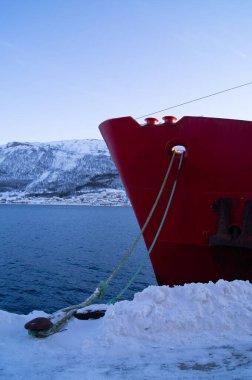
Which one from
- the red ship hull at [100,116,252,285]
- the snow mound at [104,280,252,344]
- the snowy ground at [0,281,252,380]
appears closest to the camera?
the snowy ground at [0,281,252,380]

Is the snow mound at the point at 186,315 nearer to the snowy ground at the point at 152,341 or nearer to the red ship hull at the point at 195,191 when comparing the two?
the snowy ground at the point at 152,341

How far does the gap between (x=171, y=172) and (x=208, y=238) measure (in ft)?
6.10

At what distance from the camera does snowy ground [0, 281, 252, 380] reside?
4.54m

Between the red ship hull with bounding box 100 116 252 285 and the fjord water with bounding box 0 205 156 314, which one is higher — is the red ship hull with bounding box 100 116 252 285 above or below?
above

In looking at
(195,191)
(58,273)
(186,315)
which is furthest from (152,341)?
(58,273)

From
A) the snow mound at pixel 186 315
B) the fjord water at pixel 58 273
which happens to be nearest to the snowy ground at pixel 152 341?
the snow mound at pixel 186 315

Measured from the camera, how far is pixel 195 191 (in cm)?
887

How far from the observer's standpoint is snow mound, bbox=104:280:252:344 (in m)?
5.65

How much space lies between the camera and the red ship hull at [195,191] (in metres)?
8.48

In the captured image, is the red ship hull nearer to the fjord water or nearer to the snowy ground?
the snowy ground

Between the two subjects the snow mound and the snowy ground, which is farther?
the snow mound

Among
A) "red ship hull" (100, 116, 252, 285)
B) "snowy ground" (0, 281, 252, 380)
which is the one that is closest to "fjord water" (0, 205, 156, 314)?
"red ship hull" (100, 116, 252, 285)

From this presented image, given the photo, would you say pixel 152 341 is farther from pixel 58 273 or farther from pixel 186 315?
pixel 58 273

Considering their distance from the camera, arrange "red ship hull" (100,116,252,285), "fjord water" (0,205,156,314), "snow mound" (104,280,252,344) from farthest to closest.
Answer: "fjord water" (0,205,156,314), "red ship hull" (100,116,252,285), "snow mound" (104,280,252,344)
